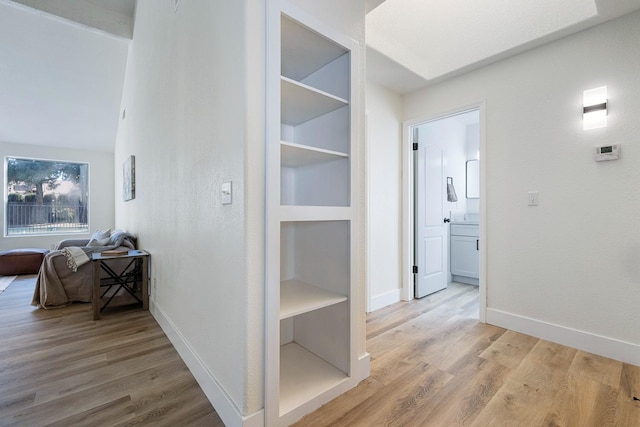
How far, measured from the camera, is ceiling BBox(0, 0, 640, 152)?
230cm

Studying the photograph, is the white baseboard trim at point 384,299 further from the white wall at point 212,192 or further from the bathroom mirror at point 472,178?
the bathroom mirror at point 472,178

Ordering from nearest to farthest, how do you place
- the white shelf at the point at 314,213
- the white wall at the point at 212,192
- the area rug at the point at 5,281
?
the white wall at the point at 212,192
the white shelf at the point at 314,213
the area rug at the point at 5,281

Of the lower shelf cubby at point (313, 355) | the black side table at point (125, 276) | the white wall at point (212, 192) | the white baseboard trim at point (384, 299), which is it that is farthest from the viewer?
the white baseboard trim at point (384, 299)

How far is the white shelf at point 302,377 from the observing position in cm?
149

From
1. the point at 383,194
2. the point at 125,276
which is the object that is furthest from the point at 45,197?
the point at 383,194

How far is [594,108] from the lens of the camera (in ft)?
6.96

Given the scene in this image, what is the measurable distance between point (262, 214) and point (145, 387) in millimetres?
1360

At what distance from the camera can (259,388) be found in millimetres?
1334

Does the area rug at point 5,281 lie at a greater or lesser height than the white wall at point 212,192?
lesser

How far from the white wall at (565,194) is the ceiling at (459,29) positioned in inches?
6.0

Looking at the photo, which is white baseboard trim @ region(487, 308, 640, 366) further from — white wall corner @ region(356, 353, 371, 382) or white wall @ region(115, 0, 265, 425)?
white wall @ region(115, 0, 265, 425)

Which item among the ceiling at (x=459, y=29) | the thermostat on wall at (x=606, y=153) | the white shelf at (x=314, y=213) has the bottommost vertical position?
the white shelf at (x=314, y=213)

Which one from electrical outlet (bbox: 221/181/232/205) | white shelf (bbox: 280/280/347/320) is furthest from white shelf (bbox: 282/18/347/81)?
white shelf (bbox: 280/280/347/320)

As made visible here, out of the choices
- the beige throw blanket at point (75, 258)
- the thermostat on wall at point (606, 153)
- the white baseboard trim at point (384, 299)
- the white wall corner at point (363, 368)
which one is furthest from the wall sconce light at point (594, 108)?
the beige throw blanket at point (75, 258)
